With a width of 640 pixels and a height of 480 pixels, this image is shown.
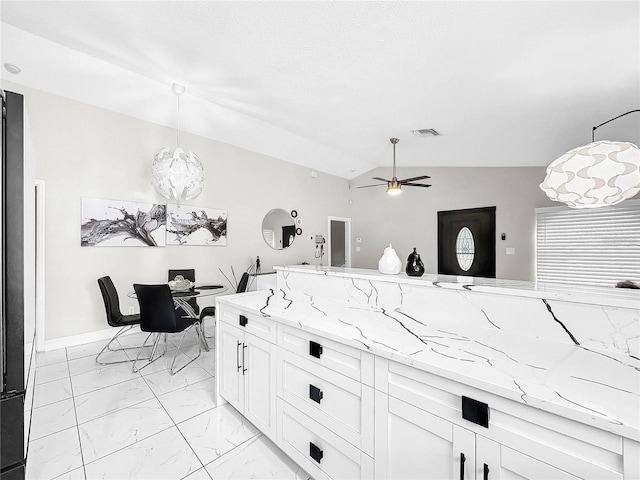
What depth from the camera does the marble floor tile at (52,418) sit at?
1957 millimetres

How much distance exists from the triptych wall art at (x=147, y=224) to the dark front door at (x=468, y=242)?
14.2 ft

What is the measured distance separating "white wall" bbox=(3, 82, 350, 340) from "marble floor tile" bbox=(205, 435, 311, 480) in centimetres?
297

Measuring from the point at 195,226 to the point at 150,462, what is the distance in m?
3.29

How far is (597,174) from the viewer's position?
5.97 ft

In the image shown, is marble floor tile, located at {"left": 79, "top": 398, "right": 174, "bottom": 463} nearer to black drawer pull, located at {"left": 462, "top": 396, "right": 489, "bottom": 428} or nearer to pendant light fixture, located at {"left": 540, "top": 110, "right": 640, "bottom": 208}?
black drawer pull, located at {"left": 462, "top": 396, "right": 489, "bottom": 428}

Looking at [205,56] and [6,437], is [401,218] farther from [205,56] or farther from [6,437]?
[6,437]

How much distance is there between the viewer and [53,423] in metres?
2.03

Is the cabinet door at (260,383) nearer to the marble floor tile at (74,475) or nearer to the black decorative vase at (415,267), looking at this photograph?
the marble floor tile at (74,475)

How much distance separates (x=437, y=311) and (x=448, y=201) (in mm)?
4863

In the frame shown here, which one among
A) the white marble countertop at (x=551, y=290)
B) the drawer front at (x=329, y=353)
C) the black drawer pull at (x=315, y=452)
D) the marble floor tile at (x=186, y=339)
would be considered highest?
the white marble countertop at (x=551, y=290)

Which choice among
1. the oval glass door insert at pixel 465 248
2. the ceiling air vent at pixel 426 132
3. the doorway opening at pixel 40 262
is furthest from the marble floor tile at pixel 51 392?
the oval glass door insert at pixel 465 248

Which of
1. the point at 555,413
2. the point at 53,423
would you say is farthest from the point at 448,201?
the point at 53,423

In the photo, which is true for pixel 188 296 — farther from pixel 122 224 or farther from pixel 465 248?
pixel 465 248

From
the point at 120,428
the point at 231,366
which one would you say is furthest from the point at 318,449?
the point at 120,428
